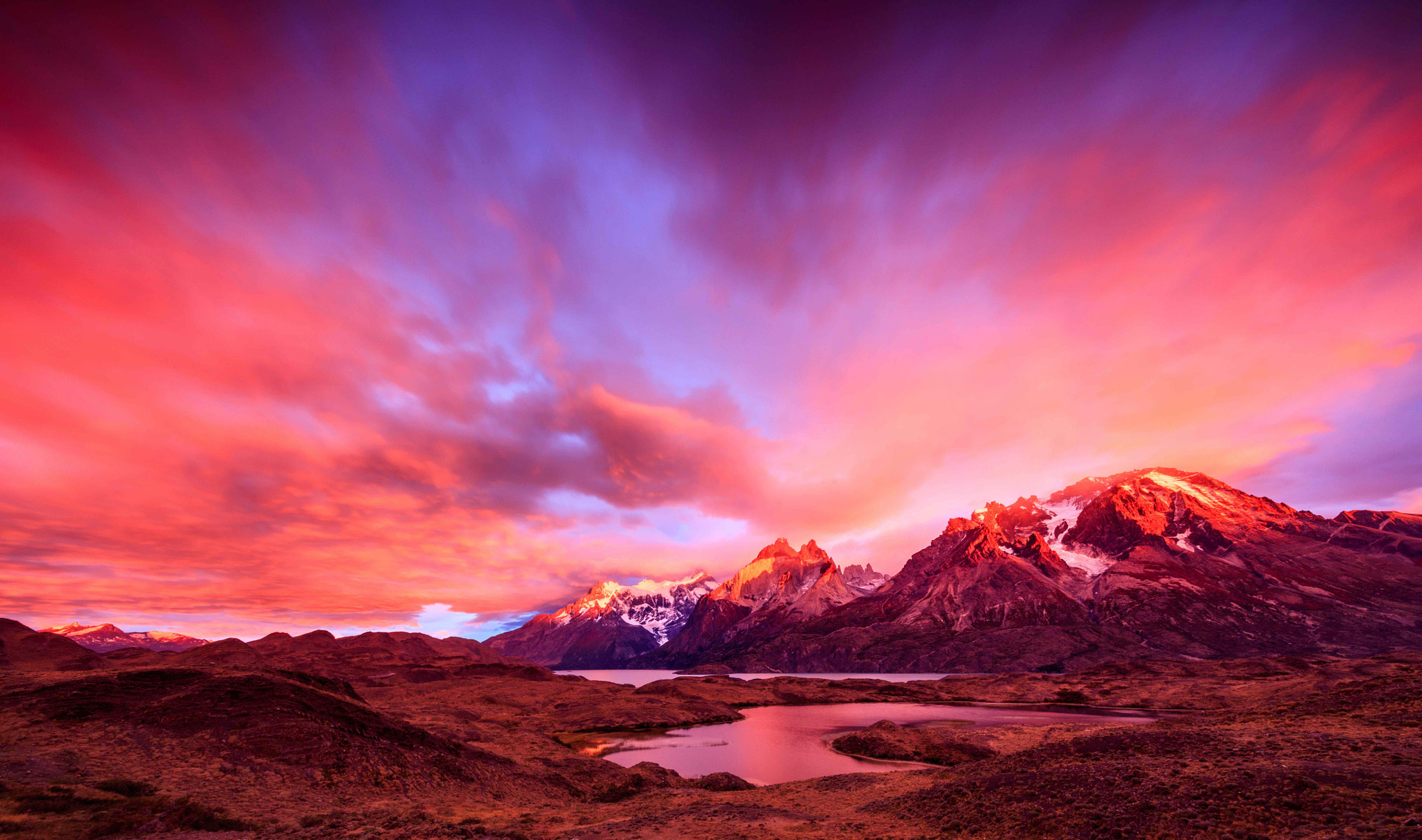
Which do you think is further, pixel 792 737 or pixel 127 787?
pixel 792 737

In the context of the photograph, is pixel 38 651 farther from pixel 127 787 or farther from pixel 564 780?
pixel 564 780

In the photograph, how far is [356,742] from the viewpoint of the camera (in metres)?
45.5

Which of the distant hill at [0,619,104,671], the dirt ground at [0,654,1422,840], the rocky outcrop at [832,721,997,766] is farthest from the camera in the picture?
the distant hill at [0,619,104,671]

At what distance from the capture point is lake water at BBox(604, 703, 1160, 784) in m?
66.3

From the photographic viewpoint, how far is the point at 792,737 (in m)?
95.1

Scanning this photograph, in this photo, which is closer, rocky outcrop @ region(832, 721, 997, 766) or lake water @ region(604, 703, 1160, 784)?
rocky outcrop @ region(832, 721, 997, 766)

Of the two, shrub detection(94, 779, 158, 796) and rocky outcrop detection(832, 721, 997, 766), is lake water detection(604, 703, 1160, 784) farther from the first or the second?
shrub detection(94, 779, 158, 796)

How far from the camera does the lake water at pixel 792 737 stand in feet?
218

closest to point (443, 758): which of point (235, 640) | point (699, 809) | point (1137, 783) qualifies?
point (699, 809)

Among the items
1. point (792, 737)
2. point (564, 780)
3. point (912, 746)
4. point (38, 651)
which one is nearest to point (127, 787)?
point (564, 780)

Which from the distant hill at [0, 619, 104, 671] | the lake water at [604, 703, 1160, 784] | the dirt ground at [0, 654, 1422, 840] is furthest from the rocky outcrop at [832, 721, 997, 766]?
the distant hill at [0, 619, 104, 671]

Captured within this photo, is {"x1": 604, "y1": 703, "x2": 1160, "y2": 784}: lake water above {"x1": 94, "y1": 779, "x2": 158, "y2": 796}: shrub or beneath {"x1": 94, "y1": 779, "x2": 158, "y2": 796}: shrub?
beneath

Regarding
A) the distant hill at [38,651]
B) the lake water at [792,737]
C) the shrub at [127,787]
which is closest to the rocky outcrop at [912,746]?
the lake water at [792,737]

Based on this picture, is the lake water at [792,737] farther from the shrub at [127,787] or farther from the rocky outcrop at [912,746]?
the shrub at [127,787]
